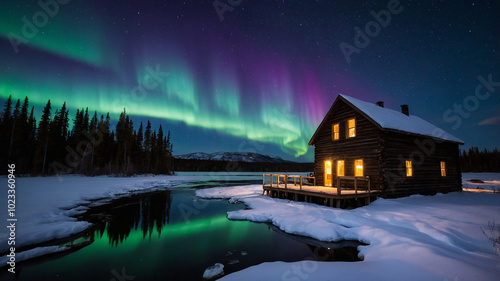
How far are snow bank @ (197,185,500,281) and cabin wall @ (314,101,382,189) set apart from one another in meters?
3.28

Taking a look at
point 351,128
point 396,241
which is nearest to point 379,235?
point 396,241

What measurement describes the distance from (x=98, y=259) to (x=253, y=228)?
640cm

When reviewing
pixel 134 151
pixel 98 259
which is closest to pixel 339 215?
pixel 98 259

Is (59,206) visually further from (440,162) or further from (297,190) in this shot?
(440,162)

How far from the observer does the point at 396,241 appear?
6.75 meters

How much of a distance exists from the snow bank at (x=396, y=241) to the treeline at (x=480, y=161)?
102m

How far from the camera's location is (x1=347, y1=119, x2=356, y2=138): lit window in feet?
54.3

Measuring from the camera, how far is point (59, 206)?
Answer: 12734 mm

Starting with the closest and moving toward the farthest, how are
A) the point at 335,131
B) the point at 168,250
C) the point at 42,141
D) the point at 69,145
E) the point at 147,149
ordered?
the point at 168,250 → the point at 335,131 → the point at 42,141 → the point at 69,145 → the point at 147,149

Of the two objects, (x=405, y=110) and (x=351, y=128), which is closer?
(x=351, y=128)

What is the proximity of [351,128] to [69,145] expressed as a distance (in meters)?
60.0

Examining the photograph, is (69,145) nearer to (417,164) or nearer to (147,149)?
(147,149)

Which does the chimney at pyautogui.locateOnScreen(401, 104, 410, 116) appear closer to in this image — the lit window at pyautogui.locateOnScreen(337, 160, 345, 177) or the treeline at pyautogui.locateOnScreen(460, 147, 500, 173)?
the lit window at pyautogui.locateOnScreen(337, 160, 345, 177)

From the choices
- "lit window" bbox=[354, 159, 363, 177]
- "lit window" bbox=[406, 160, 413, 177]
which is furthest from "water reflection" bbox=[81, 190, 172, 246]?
"lit window" bbox=[406, 160, 413, 177]
